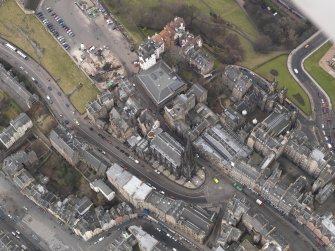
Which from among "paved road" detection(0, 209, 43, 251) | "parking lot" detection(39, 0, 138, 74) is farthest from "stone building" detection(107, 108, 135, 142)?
"paved road" detection(0, 209, 43, 251)

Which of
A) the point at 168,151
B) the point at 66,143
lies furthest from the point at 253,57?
the point at 66,143

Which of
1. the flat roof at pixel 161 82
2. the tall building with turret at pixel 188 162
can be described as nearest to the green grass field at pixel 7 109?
the flat roof at pixel 161 82

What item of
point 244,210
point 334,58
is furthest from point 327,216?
point 334,58

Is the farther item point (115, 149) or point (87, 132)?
point (87, 132)

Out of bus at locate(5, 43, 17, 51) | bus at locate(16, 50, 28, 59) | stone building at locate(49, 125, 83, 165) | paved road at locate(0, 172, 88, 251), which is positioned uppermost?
bus at locate(5, 43, 17, 51)

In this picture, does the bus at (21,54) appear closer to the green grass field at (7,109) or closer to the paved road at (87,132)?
the paved road at (87,132)

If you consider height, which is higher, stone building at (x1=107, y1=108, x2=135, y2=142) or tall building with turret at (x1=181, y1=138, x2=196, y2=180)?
stone building at (x1=107, y1=108, x2=135, y2=142)

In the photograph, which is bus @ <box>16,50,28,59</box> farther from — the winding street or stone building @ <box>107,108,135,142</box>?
stone building @ <box>107,108,135,142</box>

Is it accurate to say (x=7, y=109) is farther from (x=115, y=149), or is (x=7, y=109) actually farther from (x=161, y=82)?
(x=161, y=82)

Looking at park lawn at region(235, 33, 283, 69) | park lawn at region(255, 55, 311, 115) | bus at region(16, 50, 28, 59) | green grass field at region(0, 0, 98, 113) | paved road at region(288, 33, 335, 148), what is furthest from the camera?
bus at region(16, 50, 28, 59)
